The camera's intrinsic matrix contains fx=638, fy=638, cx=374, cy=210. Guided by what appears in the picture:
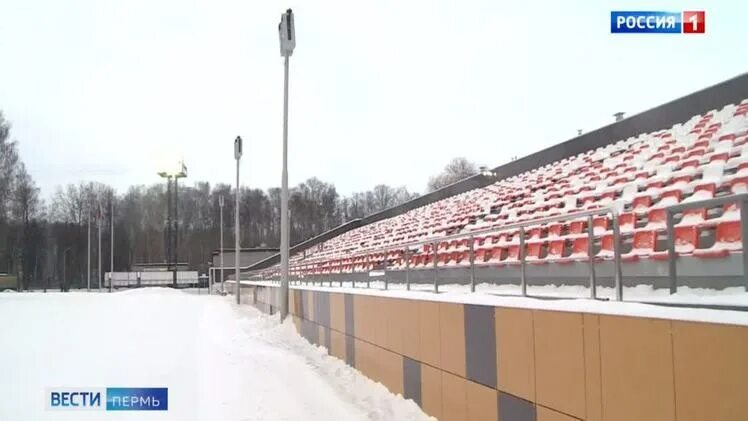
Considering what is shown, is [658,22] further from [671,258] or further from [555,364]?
[555,364]

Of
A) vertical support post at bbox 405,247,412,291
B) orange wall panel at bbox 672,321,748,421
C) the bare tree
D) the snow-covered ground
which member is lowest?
the snow-covered ground

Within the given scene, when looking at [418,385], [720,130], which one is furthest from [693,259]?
[720,130]

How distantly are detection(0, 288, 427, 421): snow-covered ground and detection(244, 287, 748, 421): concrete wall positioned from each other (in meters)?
0.76

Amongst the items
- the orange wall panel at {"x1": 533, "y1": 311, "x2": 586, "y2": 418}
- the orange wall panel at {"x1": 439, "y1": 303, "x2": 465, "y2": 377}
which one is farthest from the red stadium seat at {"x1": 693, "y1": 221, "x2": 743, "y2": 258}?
the orange wall panel at {"x1": 439, "y1": 303, "x2": 465, "y2": 377}

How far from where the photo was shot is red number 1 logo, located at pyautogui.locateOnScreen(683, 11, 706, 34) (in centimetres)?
561

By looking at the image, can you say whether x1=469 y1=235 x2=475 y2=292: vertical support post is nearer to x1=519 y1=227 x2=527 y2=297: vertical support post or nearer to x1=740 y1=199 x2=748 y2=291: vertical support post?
x1=519 y1=227 x2=527 y2=297: vertical support post

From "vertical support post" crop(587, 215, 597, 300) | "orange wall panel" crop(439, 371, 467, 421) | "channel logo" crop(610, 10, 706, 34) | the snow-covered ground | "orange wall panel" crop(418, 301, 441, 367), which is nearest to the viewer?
"vertical support post" crop(587, 215, 597, 300)

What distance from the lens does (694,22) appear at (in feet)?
18.7

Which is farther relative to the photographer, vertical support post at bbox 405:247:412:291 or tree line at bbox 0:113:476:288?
tree line at bbox 0:113:476:288

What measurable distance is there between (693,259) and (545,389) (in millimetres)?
1266

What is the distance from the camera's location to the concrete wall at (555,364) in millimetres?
2781

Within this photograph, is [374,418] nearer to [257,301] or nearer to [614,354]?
[614,354]

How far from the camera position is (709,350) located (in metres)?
2.77

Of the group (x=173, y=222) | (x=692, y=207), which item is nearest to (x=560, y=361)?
(x=692, y=207)
